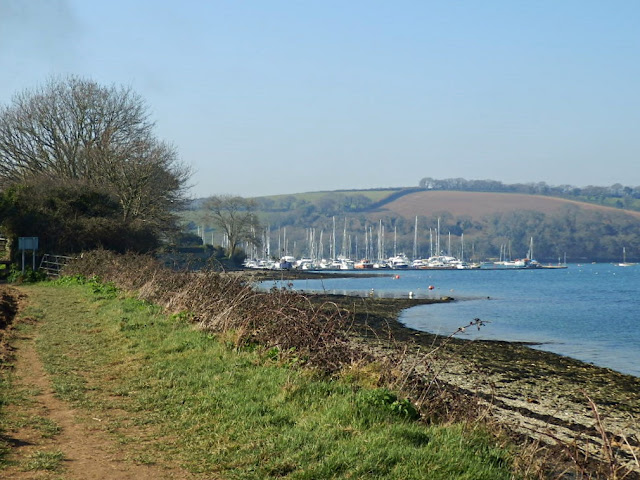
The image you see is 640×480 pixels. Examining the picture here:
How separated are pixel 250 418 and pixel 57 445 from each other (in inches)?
82.9

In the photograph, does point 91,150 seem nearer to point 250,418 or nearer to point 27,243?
point 27,243

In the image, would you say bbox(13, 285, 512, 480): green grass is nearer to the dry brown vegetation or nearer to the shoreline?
the dry brown vegetation

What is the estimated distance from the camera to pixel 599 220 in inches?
7170

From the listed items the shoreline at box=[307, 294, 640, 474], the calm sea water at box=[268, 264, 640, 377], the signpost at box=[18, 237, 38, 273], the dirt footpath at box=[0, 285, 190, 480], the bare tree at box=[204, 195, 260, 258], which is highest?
the bare tree at box=[204, 195, 260, 258]

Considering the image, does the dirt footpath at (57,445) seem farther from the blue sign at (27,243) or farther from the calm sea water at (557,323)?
the blue sign at (27,243)

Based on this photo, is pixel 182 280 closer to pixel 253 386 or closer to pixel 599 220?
pixel 253 386

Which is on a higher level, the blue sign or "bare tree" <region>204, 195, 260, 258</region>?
"bare tree" <region>204, 195, 260, 258</region>

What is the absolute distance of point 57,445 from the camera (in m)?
7.70

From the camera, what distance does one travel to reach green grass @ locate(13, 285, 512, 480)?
22.5ft

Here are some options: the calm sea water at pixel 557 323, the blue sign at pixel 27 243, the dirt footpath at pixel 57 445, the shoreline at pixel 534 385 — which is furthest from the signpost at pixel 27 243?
the dirt footpath at pixel 57 445

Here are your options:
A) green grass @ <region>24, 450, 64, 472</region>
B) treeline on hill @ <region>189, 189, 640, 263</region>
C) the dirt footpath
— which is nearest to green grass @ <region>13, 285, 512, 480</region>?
the dirt footpath

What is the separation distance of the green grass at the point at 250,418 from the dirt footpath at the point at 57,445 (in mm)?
207

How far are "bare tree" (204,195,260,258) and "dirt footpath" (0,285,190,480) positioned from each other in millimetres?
96080

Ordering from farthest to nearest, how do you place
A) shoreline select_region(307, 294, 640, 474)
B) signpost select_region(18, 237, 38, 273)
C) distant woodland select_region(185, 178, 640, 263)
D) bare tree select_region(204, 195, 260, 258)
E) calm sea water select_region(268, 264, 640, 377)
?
distant woodland select_region(185, 178, 640, 263), bare tree select_region(204, 195, 260, 258), signpost select_region(18, 237, 38, 273), calm sea water select_region(268, 264, 640, 377), shoreline select_region(307, 294, 640, 474)
